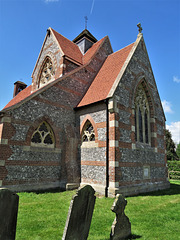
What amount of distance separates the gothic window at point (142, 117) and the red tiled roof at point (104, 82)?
2371 millimetres

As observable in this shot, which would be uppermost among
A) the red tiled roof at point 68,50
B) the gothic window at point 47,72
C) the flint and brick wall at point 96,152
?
the red tiled roof at point 68,50

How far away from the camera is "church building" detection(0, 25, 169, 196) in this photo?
30.7 ft

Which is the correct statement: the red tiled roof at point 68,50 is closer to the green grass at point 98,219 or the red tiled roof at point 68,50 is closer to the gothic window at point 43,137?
the gothic window at point 43,137

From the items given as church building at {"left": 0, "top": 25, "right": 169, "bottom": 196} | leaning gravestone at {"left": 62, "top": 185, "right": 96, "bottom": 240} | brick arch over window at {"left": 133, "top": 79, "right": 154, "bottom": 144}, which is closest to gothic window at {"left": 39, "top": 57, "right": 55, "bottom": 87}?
church building at {"left": 0, "top": 25, "right": 169, "bottom": 196}

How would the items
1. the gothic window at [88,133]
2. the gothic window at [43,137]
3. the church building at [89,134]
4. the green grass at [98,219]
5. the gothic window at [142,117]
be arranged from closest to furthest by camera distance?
the green grass at [98,219] < the church building at [89,134] < the gothic window at [43,137] < the gothic window at [88,133] < the gothic window at [142,117]

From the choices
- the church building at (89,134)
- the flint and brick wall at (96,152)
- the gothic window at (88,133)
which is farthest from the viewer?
the gothic window at (88,133)

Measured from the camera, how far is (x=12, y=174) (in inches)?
352

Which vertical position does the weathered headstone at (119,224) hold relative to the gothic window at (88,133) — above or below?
below

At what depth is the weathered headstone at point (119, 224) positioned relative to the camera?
423 cm

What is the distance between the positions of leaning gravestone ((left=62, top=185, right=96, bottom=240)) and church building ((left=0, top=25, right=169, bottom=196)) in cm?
537

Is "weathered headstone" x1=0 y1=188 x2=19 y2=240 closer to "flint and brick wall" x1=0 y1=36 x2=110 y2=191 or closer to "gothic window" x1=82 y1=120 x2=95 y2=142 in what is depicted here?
"flint and brick wall" x1=0 y1=36 x2=110 y2=191

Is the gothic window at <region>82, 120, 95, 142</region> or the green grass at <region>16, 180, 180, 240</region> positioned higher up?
the gothic window at <region>82, 120, 95, 142</region>

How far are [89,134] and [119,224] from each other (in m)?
7.25

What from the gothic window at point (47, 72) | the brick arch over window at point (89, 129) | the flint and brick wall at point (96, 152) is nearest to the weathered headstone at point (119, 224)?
the flint and brick wall at point (96, 152)
